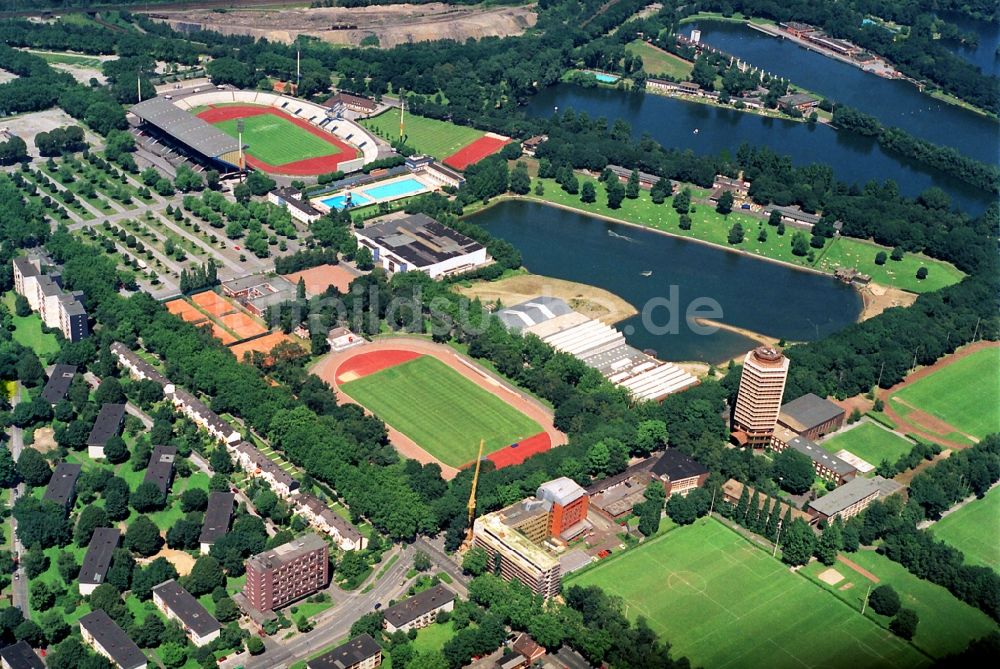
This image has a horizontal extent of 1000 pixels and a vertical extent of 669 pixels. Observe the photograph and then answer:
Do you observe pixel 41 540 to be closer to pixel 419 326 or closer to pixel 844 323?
pixel 419 326

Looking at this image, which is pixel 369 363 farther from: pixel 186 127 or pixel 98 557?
pixel 186 127

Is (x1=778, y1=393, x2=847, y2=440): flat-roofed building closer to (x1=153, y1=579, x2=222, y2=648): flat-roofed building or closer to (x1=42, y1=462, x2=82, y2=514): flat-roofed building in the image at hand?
(x1=153, y1=579, x2=222, y2=648): flat-roofed building

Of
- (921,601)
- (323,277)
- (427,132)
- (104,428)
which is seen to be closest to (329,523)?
(104,428)

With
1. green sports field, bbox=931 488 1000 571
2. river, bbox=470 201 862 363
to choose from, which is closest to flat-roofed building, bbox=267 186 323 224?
river, bbox=470 201 862 363

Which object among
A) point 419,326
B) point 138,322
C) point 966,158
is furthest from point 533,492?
point 966,158

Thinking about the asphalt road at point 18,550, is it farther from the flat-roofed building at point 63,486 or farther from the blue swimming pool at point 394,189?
the blue swimming pool at point 394,189

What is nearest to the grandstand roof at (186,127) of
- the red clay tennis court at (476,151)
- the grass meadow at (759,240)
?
the red clay tennis court at (476,151)
